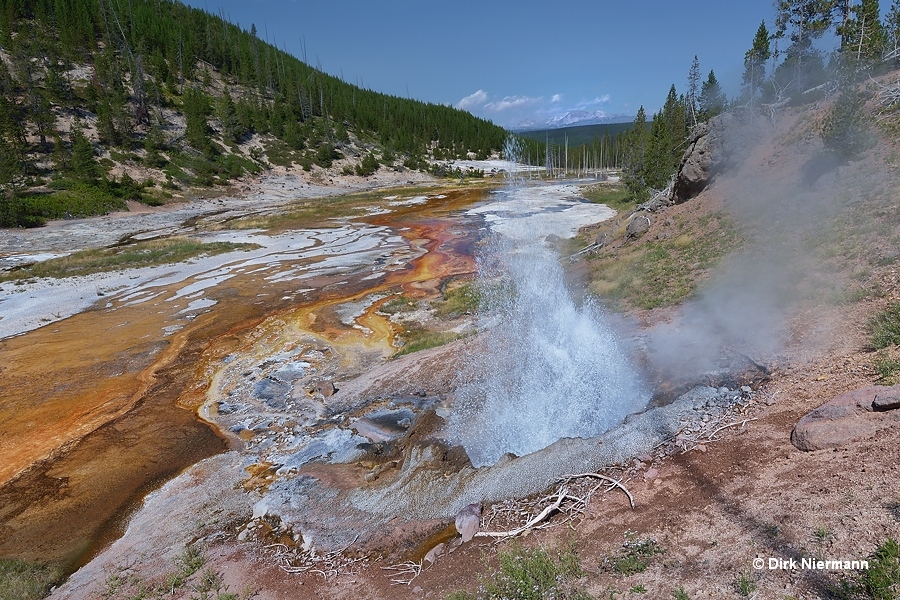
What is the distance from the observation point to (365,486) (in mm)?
8508

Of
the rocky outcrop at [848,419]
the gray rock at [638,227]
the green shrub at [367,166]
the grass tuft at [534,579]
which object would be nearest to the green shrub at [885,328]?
the rocky outcrop at [848,419]

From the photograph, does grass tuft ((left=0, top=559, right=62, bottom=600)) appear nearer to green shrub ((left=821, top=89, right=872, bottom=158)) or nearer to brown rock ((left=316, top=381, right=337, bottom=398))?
brown rock ((left=316, top=381, right=337, bottom=398))

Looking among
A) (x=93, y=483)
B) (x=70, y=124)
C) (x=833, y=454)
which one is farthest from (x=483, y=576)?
(x=70, y=124)

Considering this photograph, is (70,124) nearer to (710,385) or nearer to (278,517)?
(278,517)

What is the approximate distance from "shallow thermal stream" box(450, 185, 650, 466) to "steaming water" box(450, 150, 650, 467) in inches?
0.8

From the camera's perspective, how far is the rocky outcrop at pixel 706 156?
21.7 meters

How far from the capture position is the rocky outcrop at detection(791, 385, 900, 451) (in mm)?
5586

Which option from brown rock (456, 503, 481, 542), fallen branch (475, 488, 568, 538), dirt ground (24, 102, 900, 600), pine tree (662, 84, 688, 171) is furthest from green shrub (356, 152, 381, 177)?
fallen branch (475, 488, 568, 538)

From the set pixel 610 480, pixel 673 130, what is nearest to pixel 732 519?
pixel 610 480

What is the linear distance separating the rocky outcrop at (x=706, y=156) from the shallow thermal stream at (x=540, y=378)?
9.23m

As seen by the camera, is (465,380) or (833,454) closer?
(833,454)

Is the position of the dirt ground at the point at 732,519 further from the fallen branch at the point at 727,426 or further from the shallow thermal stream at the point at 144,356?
the shallow thermal stream at the point at 144,356

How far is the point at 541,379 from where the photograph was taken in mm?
10766

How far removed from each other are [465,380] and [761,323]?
273 inches
